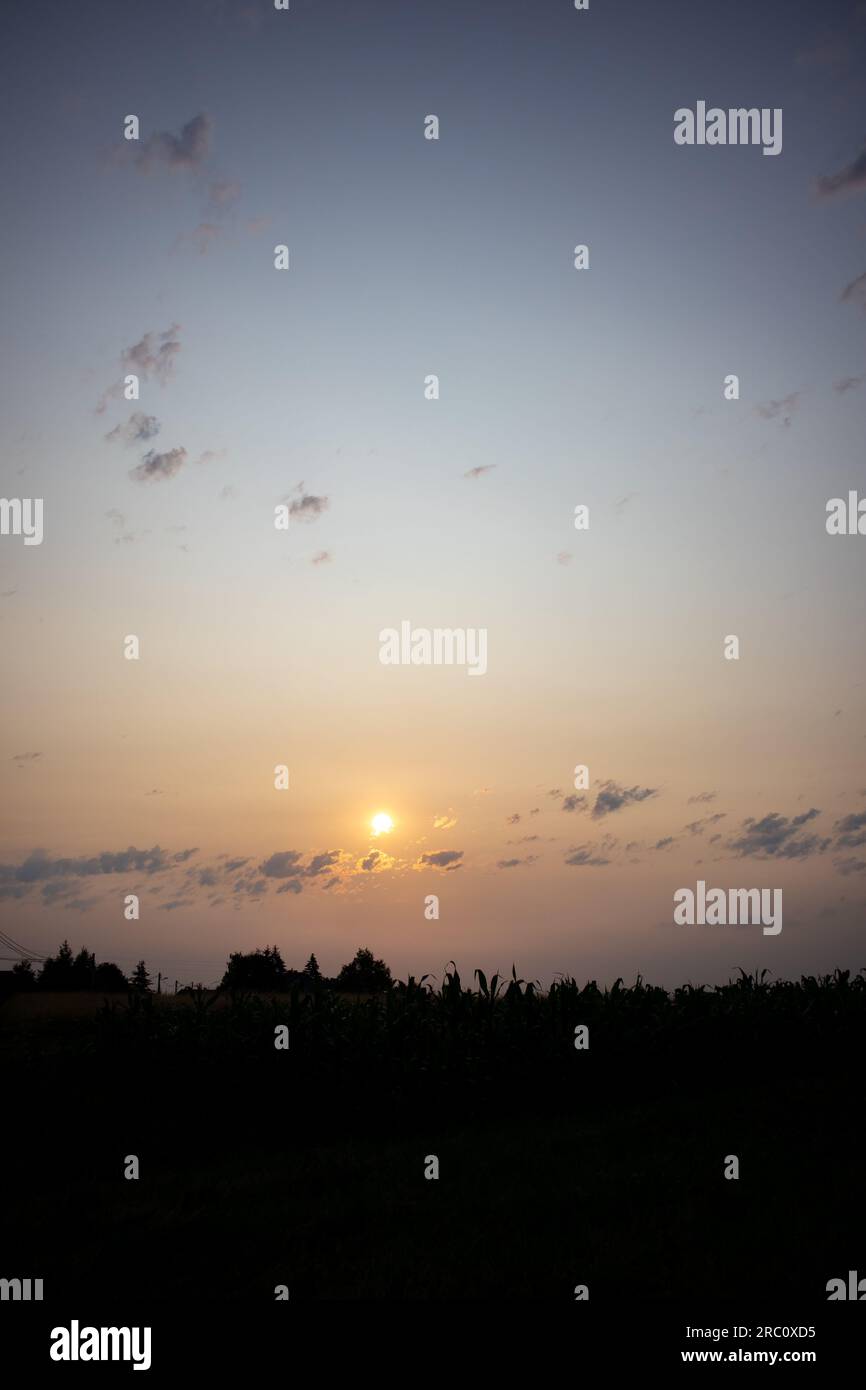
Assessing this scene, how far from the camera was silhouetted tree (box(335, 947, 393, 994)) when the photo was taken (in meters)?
17.2

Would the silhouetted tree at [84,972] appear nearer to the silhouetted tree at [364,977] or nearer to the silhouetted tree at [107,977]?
the silhouetted tree at [107,977]

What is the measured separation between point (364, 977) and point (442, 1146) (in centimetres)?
587

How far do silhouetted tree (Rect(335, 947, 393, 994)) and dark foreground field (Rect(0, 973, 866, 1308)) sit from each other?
970 millimetres

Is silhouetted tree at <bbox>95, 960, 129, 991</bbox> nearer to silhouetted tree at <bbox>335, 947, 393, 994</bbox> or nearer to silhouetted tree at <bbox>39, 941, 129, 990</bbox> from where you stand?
silhouetted tree at <bbox>39, 941, 129, 990</bbox>

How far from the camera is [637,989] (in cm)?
1850

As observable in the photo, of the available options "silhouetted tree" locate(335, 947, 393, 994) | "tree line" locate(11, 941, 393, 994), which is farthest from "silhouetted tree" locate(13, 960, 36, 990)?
"silhouetted tree" locate(335, 947, 393, 994)

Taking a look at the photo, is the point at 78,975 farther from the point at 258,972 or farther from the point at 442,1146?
the point at 442,1146

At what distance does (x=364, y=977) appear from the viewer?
17.8 m

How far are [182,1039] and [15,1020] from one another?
3271 millimetres

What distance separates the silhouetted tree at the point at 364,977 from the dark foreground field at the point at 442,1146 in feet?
3.18
